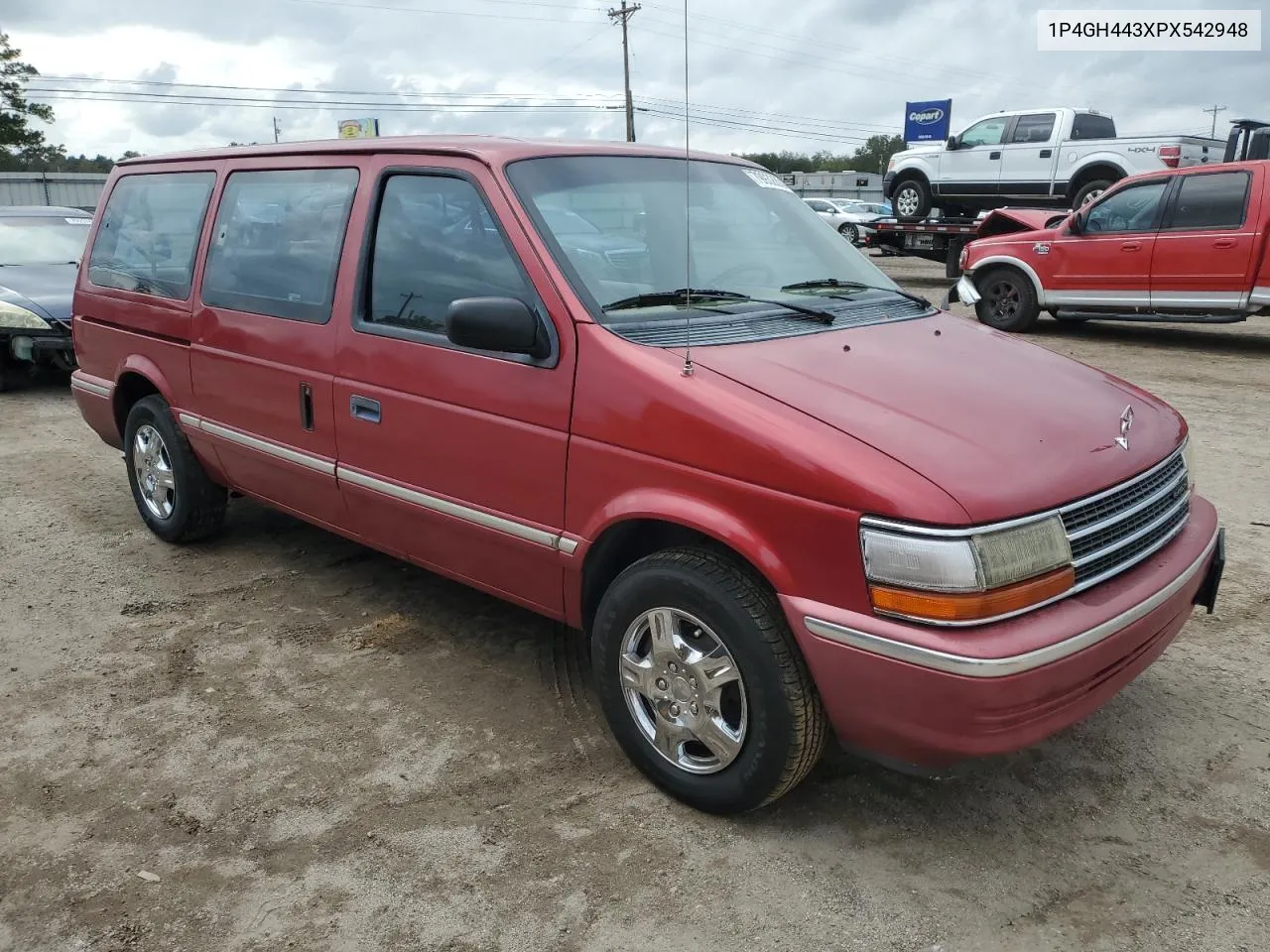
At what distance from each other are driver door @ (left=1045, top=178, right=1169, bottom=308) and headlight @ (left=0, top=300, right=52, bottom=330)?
33.3ft

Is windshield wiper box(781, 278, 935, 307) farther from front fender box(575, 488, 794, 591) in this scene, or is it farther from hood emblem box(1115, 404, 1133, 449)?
front fender box(575, 488, 794, 591)

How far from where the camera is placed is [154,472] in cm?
506

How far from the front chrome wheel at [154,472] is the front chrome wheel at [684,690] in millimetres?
2975

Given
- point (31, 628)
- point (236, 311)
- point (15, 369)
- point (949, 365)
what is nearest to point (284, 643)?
point (31, 628)

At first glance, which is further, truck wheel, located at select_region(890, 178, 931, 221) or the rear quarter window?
truck wheel, located at select_region(890, 178, 931, 221)

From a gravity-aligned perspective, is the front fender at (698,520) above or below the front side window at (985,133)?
below

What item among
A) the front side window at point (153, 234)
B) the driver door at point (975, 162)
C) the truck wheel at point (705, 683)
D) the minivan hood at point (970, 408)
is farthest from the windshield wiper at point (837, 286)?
the driver door at point (975, 162)

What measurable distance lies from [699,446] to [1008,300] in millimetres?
10443

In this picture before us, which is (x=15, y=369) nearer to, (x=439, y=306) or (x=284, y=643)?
(x=284, y=643)

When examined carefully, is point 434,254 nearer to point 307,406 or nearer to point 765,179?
point 307,406

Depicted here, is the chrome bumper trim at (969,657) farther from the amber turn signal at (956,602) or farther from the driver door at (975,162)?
the driver door at (975,162)

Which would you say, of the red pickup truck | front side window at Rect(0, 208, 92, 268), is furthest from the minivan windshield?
front side window at Rect(0, 208, 92, 268)

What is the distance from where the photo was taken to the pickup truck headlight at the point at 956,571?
2.29 m

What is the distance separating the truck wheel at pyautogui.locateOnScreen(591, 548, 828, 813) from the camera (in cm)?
256
